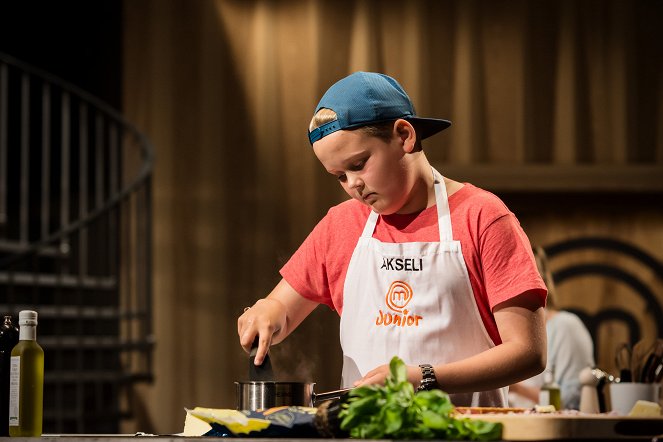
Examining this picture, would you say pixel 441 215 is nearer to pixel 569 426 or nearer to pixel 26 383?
pixel 569 426

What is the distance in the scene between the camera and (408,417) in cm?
120

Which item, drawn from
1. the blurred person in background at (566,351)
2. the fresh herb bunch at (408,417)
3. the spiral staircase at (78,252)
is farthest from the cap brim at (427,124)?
the spiral staircase at (78,252)

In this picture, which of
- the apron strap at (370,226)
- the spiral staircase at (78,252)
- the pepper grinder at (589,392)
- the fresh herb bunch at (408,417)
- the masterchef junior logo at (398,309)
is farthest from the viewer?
the spiral staircase at (78,252)

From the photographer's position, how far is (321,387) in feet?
18.1

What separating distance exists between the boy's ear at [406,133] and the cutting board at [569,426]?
55 cm

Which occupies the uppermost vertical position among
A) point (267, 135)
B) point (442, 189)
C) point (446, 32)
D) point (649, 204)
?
point (446, 32)

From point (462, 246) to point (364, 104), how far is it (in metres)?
0.30

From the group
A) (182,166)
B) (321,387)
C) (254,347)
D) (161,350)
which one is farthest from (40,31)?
(254,347)

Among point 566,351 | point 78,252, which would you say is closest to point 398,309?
point 566,351

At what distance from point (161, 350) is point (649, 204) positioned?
295cm

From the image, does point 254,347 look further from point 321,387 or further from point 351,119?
point 321,387

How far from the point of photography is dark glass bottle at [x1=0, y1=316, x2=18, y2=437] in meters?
1.54

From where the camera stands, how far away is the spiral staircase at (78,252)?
5344mm

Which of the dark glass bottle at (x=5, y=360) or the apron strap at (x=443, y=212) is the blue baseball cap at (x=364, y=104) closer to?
the apron strap at (x=443, y=212)
